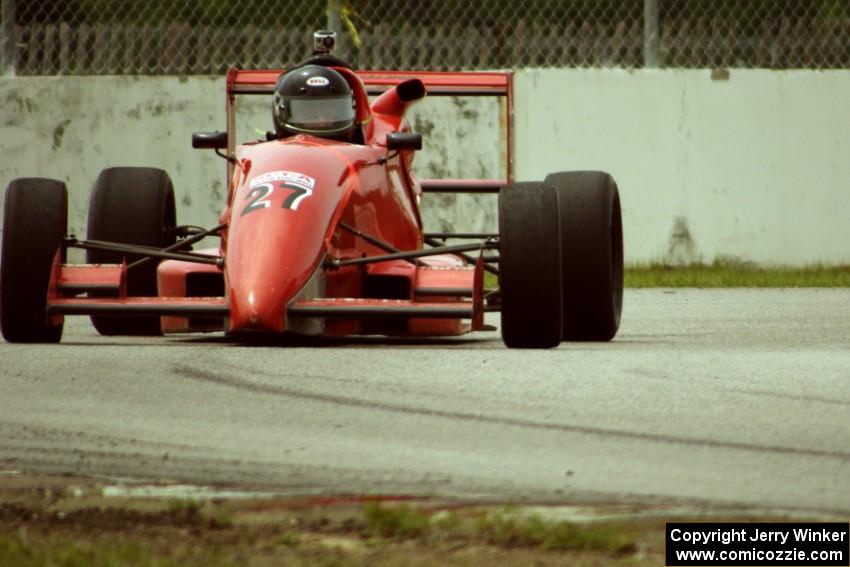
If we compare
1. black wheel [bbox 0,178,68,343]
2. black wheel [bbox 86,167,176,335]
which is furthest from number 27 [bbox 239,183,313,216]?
black wheel [bbox 86,167,176,335]

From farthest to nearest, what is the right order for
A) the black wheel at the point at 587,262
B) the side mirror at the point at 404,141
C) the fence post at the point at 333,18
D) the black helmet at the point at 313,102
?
the fence post at the point at 333,18, the black helmet at the point at 313,102, the side mirror at the point at 404,141, the black wheel at the point at 587,262

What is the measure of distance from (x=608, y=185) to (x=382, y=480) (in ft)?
12.8

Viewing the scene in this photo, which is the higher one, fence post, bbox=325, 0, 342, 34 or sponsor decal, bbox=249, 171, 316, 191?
fence post, bbox=325, 0, 342, 34

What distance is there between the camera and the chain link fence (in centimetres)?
1253

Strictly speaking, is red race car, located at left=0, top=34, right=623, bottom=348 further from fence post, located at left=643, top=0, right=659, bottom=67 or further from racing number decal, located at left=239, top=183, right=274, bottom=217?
fence post, located at left=643, top=0, right=659, bottom=67

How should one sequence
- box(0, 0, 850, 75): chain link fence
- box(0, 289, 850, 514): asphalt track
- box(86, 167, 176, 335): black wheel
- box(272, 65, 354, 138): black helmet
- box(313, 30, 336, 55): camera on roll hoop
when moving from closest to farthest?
box(0, 289, 850, 514): asphalt track, box(272, 65, 354, 138): black helmet, box(86, 167, 176, 335): black wheel, box(313, 30, 336, 55): camera on roll hoop, box(0, 0, 850, 75): chain link fence

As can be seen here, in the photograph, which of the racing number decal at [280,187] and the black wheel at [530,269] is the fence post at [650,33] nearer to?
the racing number decal at [280,187]

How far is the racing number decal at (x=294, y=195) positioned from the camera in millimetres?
7035

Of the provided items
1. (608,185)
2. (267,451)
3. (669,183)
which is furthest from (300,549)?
(669,183)

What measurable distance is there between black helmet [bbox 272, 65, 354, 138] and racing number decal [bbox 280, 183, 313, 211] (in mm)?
884

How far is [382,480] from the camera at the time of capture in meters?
4.19

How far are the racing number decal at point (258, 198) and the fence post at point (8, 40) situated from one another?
582 centimetres

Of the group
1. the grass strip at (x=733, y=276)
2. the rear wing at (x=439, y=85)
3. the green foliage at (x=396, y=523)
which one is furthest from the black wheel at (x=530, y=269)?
the grass strip at (x=733, y=276)
